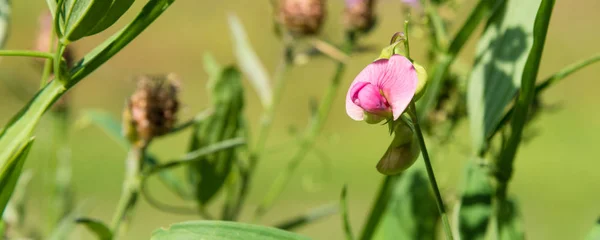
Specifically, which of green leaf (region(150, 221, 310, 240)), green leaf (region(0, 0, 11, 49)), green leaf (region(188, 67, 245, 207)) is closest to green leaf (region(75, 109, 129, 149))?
green leaf (region(188, 67, 245, 207))

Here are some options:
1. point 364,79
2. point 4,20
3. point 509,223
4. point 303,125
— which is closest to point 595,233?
point 509,223

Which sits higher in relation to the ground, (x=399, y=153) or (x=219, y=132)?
(x=219, y=132)

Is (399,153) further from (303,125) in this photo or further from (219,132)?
(303,125)

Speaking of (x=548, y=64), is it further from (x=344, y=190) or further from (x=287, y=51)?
(x=344, y=190)

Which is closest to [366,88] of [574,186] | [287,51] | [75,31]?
[75,31]

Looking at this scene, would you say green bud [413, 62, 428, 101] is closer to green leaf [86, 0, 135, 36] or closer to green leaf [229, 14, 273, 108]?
green leaf [86, 0, 135, 36]

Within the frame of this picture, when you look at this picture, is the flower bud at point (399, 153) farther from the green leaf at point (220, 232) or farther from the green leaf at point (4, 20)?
the green leaf at point (4, 20)
